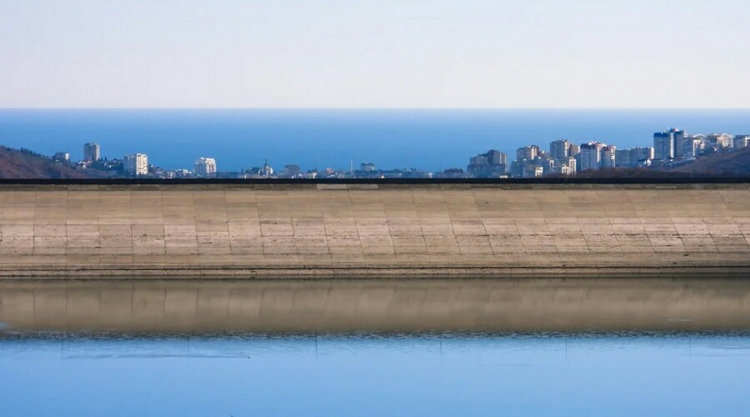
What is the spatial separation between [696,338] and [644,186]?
17.6m

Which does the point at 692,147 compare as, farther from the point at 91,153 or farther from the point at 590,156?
the point at 91,153

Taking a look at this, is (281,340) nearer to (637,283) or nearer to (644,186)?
(637,283)

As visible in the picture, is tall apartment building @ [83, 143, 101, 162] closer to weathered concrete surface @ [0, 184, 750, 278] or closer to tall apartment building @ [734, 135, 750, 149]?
weathered concrete surface @ [0, 184, 750, 278]

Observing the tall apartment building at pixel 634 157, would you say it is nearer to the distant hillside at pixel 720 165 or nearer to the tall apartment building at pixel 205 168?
the distant hillside at pixel 720 165

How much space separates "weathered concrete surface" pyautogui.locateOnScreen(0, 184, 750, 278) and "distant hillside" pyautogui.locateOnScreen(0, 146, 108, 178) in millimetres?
25394

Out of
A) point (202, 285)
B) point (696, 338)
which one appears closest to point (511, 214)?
point (202, 285)

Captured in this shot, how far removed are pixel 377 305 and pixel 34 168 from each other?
40.9m

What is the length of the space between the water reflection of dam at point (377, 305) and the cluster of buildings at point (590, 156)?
1143 inches

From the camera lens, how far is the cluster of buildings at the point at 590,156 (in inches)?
3462

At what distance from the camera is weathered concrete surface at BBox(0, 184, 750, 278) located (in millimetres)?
51500

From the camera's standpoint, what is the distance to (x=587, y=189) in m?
57.5

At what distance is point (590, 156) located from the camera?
3937 inches

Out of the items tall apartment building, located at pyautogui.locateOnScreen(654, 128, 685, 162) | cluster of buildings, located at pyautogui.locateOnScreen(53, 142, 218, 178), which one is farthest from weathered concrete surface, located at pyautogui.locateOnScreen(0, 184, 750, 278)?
tall apartment building, located at pyautogui.locateOnScreen(654, 128, 685, 162)

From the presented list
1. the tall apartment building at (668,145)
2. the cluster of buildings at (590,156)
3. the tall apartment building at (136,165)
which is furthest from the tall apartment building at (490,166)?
the tall apartment building at (668,145)
